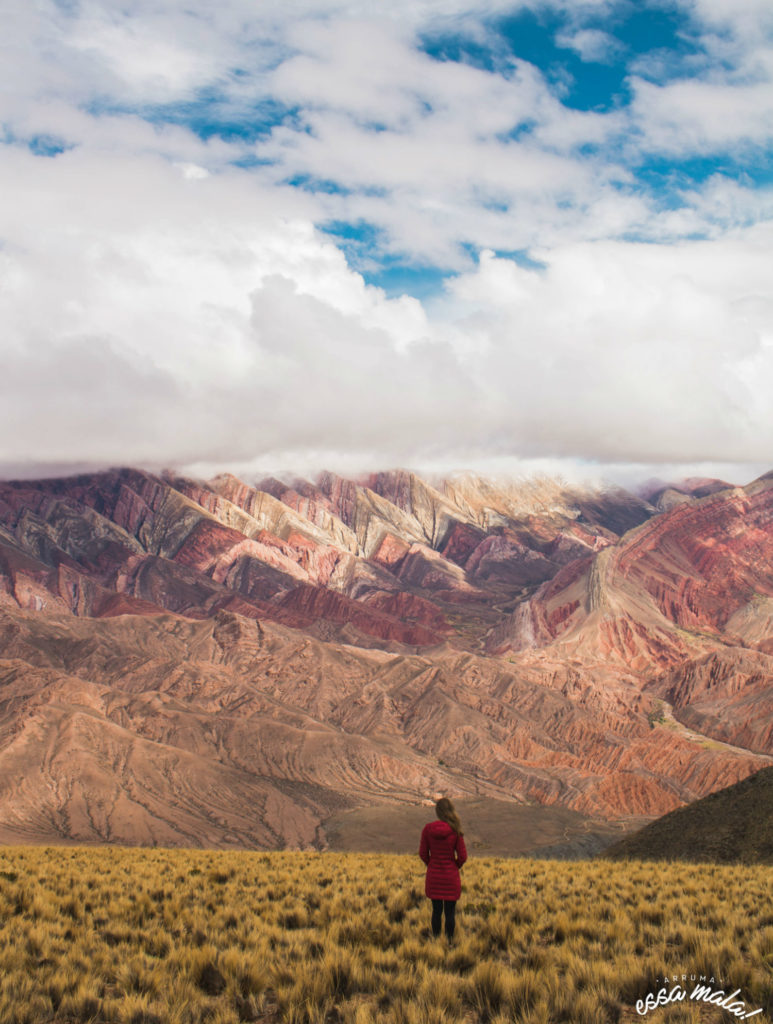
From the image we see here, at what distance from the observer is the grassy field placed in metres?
7.06

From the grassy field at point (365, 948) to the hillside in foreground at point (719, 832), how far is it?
14879mm

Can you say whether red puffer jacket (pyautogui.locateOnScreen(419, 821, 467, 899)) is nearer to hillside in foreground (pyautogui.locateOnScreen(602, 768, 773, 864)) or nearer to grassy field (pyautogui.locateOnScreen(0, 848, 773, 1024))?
grassy field (pyautogui.locateOnScreen(0, 848, 773, 1024))

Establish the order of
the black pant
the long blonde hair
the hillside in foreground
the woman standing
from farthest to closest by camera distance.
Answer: the hillside in foreground → the long blonde hair → the woman standing → the black pant

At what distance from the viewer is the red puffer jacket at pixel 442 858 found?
33.0ft

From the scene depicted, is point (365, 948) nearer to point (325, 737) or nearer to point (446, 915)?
point (446, 915)

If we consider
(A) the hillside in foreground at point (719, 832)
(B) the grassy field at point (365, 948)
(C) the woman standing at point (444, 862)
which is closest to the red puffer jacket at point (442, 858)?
(C) the woman standing at point (444, 862)

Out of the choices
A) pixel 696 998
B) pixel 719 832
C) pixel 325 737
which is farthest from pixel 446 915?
pixel 325 737

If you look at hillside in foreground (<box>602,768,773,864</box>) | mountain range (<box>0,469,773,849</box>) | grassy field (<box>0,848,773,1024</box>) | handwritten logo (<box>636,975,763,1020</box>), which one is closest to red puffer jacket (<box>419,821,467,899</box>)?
grassy field (<box>0,848,773,1024</box>)

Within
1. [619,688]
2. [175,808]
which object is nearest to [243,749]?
[175,808]

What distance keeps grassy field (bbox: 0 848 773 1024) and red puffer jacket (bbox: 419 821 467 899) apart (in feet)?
2.26

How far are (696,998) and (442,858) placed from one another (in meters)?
4.08

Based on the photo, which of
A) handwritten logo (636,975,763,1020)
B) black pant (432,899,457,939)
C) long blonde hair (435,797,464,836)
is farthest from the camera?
long blonde hair (435,797,464,836)

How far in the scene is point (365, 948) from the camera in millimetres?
9102

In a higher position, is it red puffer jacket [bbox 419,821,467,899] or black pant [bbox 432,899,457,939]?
red puffer jacket [bbox 419,821,467,899]
